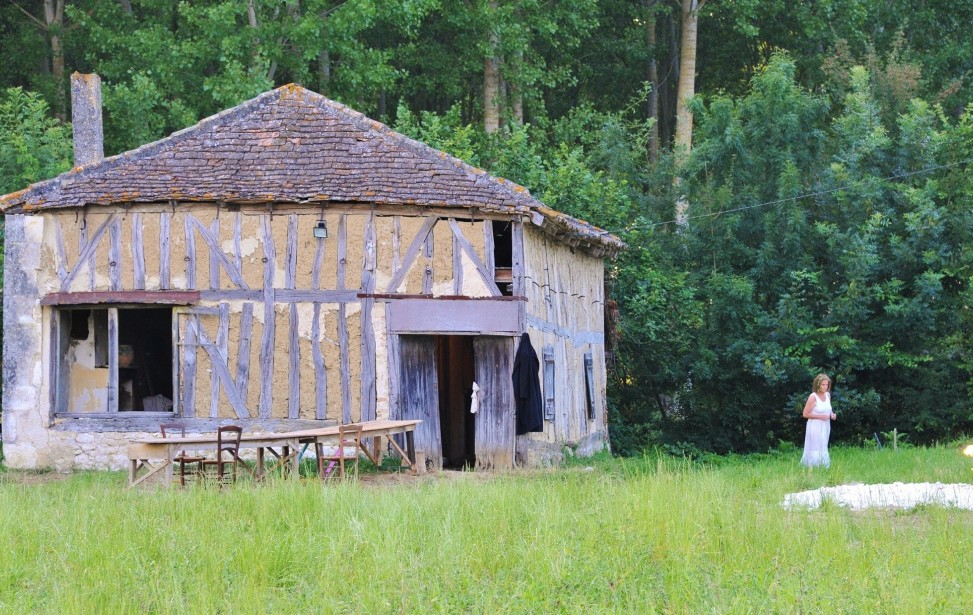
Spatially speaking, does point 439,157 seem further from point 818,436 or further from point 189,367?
point 818,436

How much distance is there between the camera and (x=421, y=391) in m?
17.5

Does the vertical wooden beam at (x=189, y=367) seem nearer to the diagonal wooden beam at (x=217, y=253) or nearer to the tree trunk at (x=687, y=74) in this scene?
the diagonal wooden beam at (x=217, y=253)

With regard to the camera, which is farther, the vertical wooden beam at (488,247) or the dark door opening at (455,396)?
the dark door opening at (455,396)

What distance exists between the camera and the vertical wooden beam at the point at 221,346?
1741 centimetres

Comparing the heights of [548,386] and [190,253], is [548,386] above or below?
below

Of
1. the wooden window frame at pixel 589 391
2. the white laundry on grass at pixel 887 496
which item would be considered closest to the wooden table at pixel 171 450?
the white laundry on grass at pixel 887 496

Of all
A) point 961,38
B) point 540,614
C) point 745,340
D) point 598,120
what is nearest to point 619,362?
point 745,340

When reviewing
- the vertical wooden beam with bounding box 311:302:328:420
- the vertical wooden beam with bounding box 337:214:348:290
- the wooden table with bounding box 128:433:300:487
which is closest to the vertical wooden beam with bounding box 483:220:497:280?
the vertical wooden beam with bounding box 337:214:348:290

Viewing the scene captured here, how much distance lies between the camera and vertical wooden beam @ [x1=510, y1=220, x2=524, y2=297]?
1728 centimetres

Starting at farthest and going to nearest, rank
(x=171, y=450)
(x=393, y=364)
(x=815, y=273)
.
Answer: (x=815, y=273) < (x=393, y=364) < (x=171, y=450)

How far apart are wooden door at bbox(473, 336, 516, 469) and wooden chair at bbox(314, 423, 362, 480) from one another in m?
1.74

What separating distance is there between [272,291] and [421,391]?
2356mm

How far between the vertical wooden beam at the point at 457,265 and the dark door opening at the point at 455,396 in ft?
10.5

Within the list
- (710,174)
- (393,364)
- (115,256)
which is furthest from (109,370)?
(710,174)
